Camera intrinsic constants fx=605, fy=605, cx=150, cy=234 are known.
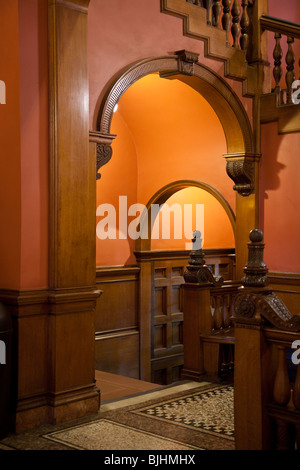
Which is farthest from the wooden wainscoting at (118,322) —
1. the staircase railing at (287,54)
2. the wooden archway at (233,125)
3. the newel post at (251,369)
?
the newel post at (251,369)

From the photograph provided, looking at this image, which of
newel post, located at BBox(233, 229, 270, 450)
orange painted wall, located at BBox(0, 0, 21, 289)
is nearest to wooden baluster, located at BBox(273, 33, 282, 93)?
orange painted wall, located at BBox(0, 0, 21, 289)

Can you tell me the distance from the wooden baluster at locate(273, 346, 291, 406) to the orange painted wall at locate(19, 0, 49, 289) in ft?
6.09

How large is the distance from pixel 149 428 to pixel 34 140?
84.9 inches

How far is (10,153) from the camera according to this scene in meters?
4.28

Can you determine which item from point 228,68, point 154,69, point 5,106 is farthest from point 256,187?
point 5,106

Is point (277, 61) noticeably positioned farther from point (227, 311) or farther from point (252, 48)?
point (227, 311)

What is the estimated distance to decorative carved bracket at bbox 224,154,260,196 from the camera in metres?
6.54

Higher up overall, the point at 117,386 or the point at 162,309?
the point at 162,309

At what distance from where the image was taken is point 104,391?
5641mm

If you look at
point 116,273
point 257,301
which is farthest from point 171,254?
point 257,301

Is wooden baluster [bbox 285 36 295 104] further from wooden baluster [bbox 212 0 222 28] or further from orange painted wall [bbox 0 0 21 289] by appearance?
orange painted wall [bbox 0 0 21 289]

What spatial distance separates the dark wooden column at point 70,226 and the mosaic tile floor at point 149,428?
21 cm

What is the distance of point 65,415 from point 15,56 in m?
2.55

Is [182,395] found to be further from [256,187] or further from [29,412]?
[256,187]
